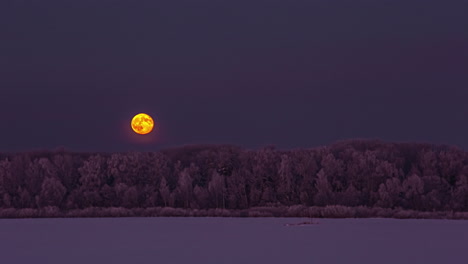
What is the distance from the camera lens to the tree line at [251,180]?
29.0 m

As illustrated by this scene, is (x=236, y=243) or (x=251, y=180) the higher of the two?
(x=236, y=243)

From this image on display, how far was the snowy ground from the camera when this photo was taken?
10.6 meters

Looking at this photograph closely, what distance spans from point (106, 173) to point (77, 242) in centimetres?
2021

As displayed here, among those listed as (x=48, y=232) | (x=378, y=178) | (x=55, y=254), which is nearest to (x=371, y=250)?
(x=55, y=254)

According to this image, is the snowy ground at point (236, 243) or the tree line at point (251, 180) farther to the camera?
the tree line at point (251, 180)

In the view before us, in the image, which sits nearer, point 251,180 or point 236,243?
point 236,243

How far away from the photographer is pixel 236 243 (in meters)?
12.9

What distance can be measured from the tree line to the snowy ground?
10560 millimetres

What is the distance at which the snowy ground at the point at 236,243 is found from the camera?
1057cm

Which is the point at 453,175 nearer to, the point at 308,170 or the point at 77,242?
the point at 308,170

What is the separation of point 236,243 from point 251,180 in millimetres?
19461

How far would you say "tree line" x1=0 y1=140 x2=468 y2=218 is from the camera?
2903 centimetres

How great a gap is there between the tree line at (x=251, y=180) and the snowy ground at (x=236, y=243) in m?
10.6

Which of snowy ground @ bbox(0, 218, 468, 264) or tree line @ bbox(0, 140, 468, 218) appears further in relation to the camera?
tree line @ bbox(0, 140, 468, 218)
